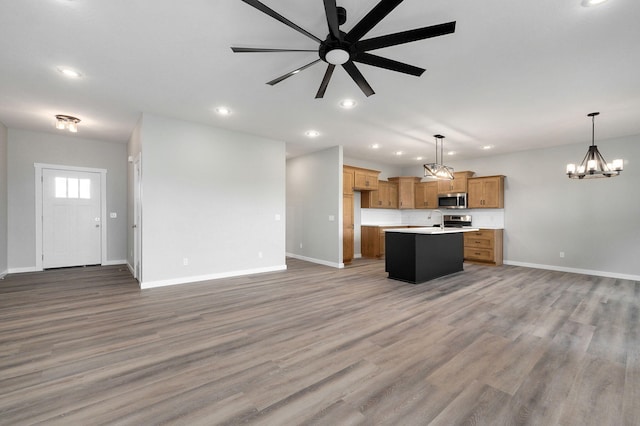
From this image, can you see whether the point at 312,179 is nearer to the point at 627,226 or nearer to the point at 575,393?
the point at 575,393

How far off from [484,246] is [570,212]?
6.12 ft

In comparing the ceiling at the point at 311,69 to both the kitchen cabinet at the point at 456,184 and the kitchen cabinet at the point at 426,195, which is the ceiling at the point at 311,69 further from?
the kitchen cabinet at the point at 426,195

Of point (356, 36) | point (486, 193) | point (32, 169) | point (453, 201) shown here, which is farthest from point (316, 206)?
point (32, 169)

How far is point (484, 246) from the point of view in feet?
23.3

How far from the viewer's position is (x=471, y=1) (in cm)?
212

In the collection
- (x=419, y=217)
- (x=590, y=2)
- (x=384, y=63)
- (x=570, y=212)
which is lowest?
(x=419, y=217)

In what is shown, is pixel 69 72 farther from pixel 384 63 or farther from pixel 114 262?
pixel 114 262

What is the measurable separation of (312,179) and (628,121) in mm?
6010

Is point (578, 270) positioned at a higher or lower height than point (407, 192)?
lower

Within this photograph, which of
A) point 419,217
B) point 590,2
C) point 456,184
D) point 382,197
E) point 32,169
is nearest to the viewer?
point 590,2

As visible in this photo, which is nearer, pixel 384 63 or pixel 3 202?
pixel 384 63

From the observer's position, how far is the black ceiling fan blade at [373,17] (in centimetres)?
174

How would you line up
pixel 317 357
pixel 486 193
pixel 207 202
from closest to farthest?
pixel 317 357 < pixel 207 202 < pixel 486 193

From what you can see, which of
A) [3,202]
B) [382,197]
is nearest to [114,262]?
[3,202]
